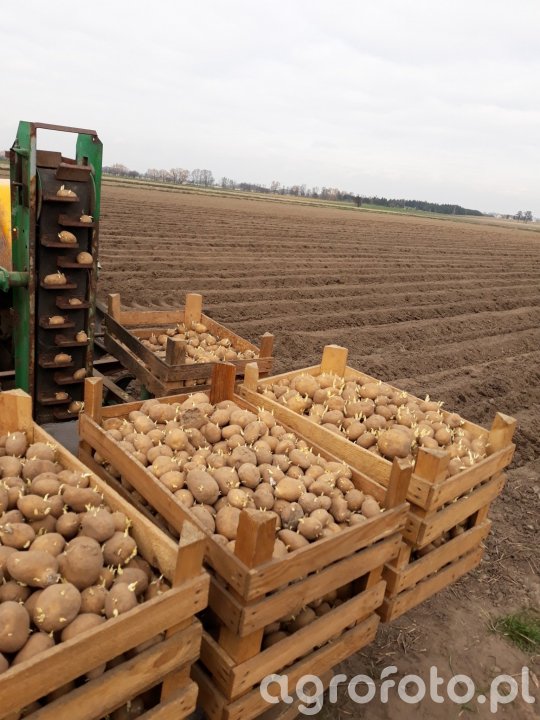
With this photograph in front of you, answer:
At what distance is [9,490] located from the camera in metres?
2.54

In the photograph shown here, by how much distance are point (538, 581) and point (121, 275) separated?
35.5ft

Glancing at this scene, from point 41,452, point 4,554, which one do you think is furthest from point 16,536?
point 41,452

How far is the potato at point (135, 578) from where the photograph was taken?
7.07ft

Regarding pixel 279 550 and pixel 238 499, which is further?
pixel 238 499

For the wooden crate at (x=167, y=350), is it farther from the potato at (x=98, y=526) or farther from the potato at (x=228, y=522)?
the potato at (x=98, y=526)

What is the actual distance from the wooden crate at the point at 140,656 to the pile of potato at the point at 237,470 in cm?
37

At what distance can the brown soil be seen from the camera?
384cm

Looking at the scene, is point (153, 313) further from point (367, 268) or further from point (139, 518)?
point (367, 268)

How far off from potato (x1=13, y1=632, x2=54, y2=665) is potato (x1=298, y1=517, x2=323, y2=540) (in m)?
1.26

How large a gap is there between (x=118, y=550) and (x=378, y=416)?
7.13 ft

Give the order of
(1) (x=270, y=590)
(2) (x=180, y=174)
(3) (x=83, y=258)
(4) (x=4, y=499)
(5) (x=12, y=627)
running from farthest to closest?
(2) (x=180, y=174) → (3) (x=83, y=258) → (4) (x=4, y=499) → (1) (x=270, y=590) → (5) (x=12, y=627)

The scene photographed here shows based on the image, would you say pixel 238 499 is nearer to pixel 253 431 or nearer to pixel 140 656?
pixel 253 431

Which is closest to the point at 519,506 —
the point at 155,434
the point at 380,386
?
the point at 380,386

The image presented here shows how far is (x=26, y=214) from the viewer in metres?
4.12
